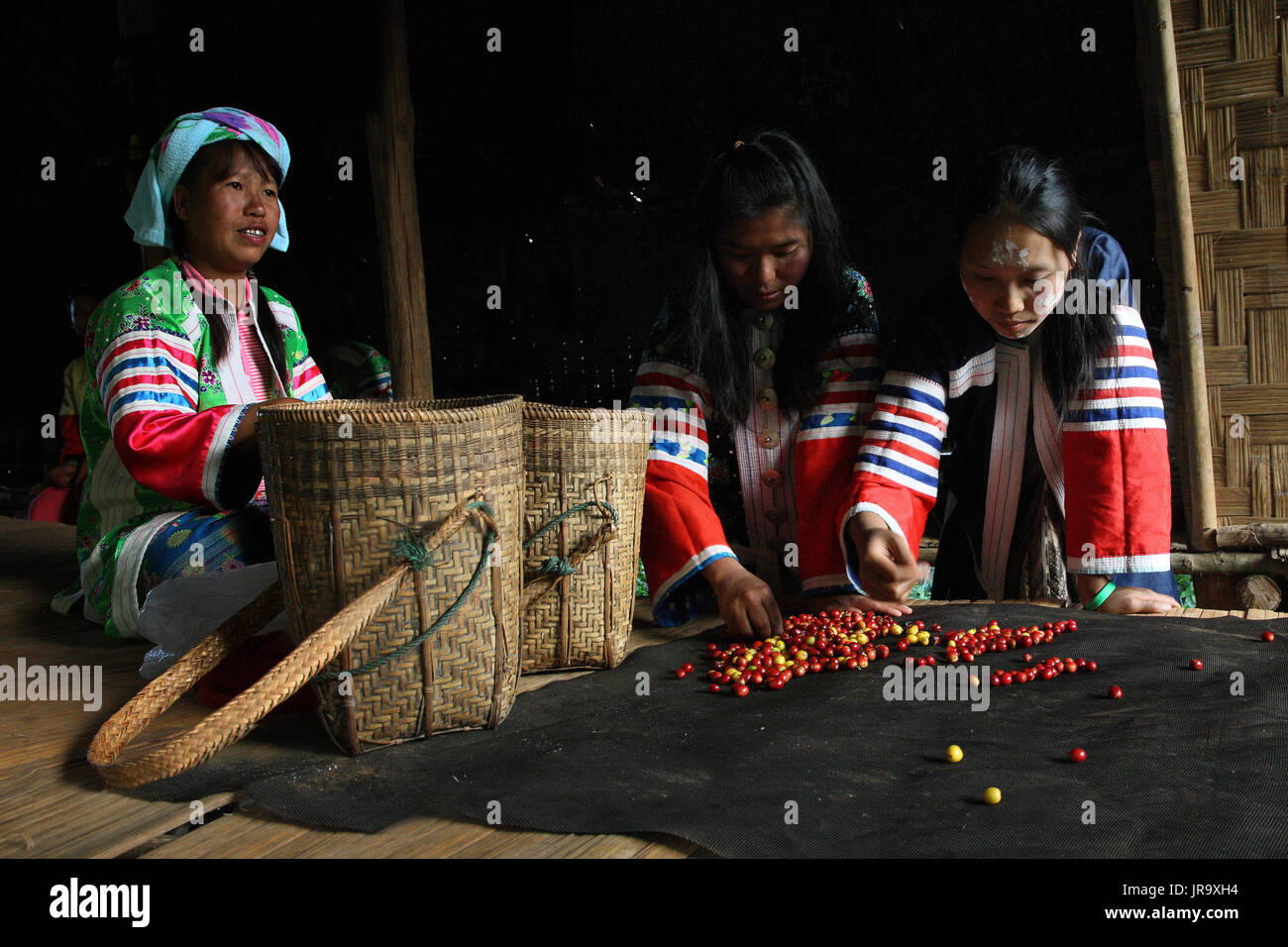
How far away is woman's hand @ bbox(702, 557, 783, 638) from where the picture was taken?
7.95 ft

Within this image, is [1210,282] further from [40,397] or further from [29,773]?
[40,397]

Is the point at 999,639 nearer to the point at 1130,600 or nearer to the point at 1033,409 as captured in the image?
the point at 1130,600

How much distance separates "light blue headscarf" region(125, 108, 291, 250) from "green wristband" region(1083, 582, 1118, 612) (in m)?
2.55

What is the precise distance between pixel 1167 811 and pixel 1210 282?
91.6 inches

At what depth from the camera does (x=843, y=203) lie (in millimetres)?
6688

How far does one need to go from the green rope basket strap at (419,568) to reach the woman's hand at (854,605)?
3.81 feet

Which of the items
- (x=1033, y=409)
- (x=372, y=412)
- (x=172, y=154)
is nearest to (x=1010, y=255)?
(x=1033, y=409)

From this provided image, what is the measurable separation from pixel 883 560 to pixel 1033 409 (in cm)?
62

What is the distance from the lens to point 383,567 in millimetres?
1746

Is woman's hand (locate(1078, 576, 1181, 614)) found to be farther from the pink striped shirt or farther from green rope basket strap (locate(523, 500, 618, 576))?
the pink striped shirt

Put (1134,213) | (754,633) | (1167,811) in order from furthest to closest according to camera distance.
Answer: (1134,213), (754,633), (1167,811)

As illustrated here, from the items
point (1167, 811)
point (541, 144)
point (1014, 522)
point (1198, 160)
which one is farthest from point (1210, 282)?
point (541, 144)

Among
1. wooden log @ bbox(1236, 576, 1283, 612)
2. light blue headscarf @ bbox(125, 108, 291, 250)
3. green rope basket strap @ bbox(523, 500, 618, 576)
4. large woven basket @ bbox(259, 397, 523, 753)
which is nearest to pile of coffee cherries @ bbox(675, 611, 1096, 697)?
green rope basket strap @ bbox(523, 500, 618, 576)

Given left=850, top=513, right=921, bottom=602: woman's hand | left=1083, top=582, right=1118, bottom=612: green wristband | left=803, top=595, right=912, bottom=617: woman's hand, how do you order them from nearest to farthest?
left=850, top=513, right=921, bottom=602: woman's hand → left=1083, top=582, right=1118, bottom=612: green wristband → left=803, top=595, right=912, bottom=617: woman's hand
